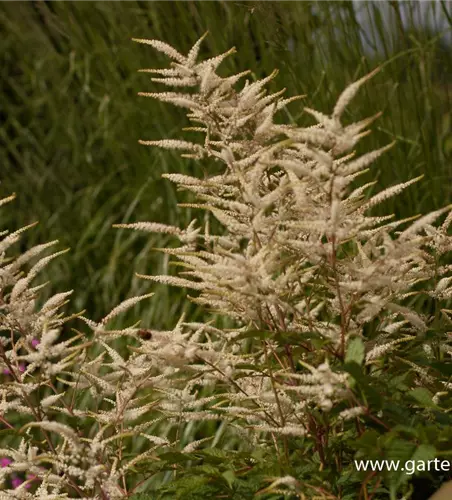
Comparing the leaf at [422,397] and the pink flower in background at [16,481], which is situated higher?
the leaf at [422,397]

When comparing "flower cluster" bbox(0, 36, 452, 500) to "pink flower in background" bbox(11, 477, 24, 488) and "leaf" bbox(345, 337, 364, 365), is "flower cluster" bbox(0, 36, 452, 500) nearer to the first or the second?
"leaf" bbox(345, 337, 364, 365)

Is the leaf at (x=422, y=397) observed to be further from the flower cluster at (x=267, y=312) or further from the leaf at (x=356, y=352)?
the leaf at (x=356, y=352)

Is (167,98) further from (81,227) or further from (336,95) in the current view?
(81,227)

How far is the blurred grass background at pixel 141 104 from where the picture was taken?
2938 millimetres

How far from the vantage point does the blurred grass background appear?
2.94m

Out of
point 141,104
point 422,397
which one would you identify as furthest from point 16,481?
point 422,397

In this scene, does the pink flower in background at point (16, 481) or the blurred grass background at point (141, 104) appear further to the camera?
the pink flower in background at point (16, 481)

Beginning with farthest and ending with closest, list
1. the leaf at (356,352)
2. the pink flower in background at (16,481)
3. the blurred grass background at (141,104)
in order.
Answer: the pink flower in background at (16,481), the blurred grass background at (141,104), the leaf at (356,352)

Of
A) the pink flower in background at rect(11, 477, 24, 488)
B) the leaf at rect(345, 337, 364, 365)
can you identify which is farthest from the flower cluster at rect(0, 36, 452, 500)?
the pink flower in background at rect(11, 477, 24, 488)

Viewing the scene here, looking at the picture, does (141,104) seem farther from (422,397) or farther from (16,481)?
(422,397)

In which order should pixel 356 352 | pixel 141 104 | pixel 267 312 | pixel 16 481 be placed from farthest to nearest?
1. pixel 141 104
2. pixel 16 481
3. pixel 267 312
4. pixel 356 352

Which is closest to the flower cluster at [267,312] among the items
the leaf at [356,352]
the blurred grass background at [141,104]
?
the leaf at [356,352]

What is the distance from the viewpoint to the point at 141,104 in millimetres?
4121

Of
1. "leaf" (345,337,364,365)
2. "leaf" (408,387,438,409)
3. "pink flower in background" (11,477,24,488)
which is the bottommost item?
"pink flower in background" (11,477,24,488)
